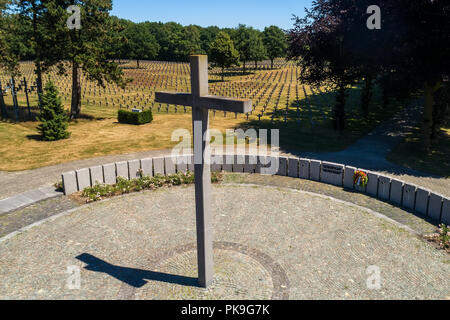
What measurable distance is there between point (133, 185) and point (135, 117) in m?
14.7

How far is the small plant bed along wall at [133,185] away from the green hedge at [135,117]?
13.6m

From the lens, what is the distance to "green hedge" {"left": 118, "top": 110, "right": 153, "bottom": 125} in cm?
2990

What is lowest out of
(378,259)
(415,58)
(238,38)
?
(378,259)

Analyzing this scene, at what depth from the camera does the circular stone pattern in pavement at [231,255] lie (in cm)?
934

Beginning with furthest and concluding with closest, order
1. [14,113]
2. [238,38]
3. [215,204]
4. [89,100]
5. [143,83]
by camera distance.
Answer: [238,38], [143,83], [89,100], [14,113], [215,204]

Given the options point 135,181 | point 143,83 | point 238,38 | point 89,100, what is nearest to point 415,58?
point 135,181

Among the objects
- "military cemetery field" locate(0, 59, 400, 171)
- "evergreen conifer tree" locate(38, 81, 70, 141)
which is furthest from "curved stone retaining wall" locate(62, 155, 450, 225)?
"evergreen conifer tree" locate(38, 81, 70, 141)

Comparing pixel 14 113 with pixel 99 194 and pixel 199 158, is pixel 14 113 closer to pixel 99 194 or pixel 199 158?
pixel 99 194

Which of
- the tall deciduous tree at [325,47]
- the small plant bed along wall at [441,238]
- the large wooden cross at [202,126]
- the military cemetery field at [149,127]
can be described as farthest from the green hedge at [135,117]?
the small plant bed along wall at [441,238]

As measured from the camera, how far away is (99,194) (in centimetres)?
1529

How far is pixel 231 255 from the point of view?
10.9 meters

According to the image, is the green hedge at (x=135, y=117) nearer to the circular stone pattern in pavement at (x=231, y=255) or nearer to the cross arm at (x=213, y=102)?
the circular stone pattern in pavement at (x=231, y=255)

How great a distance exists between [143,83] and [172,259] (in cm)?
5699

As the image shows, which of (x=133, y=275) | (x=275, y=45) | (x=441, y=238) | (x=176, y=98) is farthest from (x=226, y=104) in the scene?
(x=275, y=45)
